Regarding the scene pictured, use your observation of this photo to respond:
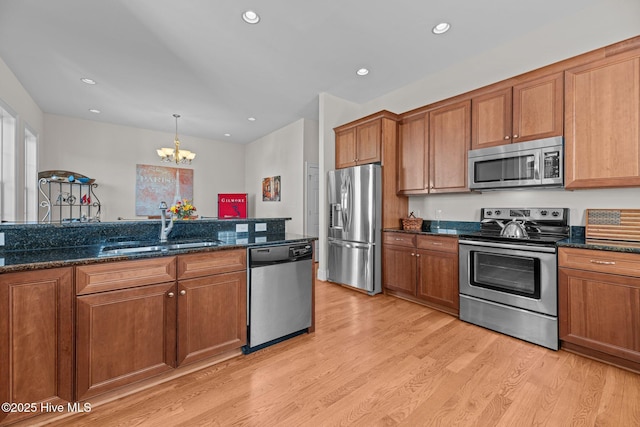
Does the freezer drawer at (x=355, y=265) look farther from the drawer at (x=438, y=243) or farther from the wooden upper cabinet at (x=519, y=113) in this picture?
the wooden upper cabinet at (x=519, y=113)

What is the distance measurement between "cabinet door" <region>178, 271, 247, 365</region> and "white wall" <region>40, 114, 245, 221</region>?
17.1ft

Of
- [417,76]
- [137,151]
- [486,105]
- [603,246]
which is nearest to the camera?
[603,246]

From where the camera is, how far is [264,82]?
3.84 m

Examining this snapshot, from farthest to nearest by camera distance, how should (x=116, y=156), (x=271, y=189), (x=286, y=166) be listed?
(x=271, y=189) < (x=286, y=166) < (x=116, y=156)

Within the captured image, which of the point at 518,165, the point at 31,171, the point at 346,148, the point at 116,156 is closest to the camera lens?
the point at 518,165

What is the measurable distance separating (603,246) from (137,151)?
7.49 meters

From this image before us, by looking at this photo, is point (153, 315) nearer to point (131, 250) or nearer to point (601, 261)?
point (131, 250)

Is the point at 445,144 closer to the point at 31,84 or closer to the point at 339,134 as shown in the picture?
the point at 339,134

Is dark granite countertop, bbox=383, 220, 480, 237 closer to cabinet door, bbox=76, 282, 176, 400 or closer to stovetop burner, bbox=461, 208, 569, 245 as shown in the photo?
stovetop burner, bbox=461, 208, 569, 245

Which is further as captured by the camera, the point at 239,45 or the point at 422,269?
the point at 422,269

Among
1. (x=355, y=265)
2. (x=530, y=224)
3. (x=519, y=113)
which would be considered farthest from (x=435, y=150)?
(x=355, y=265)

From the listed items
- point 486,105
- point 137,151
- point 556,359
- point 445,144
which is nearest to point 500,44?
point 486,105

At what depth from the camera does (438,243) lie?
293 centimetres

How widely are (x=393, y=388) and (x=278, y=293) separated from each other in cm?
105
